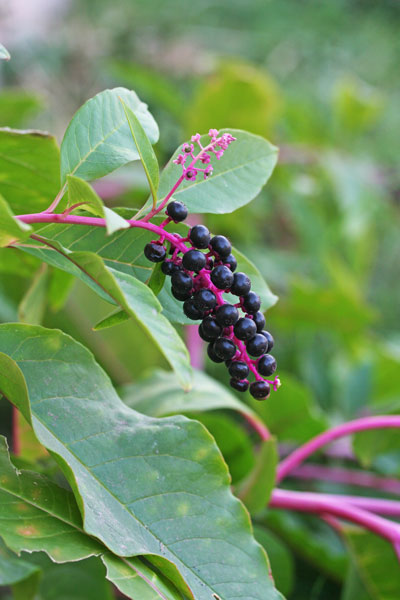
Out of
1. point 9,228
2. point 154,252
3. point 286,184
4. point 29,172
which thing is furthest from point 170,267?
point 286,184

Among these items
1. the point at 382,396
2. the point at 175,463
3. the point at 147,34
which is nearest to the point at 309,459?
the point at 382,396

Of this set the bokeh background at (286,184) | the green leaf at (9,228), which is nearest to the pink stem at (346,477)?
the bokeh background at (286,184)

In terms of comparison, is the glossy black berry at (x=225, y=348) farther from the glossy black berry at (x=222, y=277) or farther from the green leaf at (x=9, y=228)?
the green leaf at (x=9, y=228)

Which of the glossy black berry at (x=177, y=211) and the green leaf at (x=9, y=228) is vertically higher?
the glossy black berry at (x=177, y=211)

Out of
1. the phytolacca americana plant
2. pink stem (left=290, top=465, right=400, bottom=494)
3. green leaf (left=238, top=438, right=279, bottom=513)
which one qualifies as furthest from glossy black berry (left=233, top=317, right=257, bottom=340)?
pink stem (left=290, top=465, right=400, bottom=494)

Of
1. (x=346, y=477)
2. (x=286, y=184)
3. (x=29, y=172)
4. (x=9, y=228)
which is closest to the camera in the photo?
(x=9, y=228)

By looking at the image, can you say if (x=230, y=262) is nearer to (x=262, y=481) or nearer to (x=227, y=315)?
(x=227, y=315)
